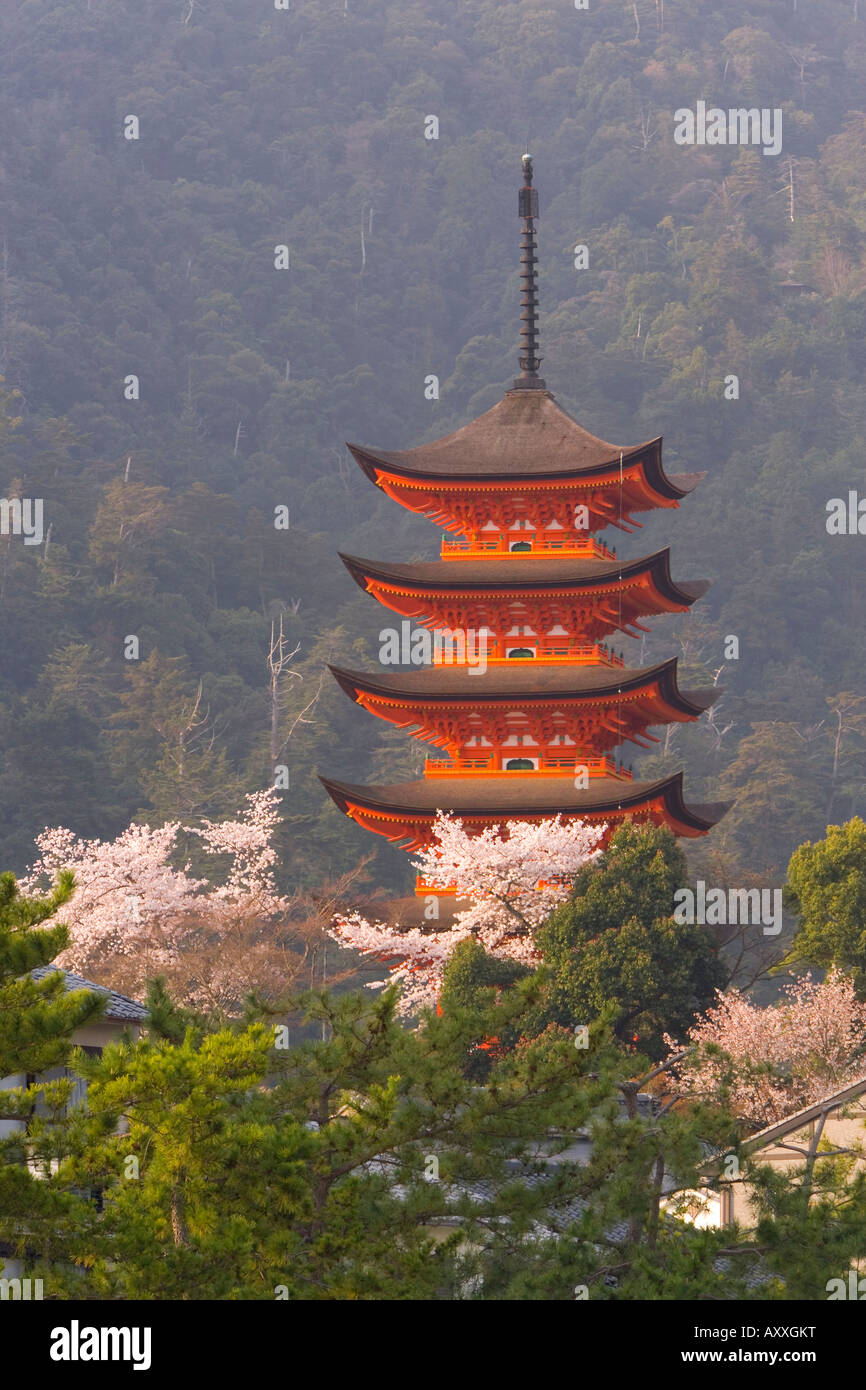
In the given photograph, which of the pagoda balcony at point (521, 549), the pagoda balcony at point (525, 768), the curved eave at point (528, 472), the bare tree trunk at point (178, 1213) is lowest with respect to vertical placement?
the bare tree trunk at point (178, 1213)

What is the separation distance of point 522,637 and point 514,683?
1871 millimetres

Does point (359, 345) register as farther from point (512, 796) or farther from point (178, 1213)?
point (178, 1213)

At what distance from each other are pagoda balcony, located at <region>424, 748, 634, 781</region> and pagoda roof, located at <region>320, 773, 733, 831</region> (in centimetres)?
14

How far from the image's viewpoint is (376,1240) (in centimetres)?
2084

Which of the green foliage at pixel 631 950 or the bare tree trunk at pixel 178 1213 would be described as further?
the green foliage at pixel 631 950

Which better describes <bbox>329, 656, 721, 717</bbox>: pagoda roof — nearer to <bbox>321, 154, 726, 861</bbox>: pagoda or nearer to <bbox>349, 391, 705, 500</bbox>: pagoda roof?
<bbox>321, 154, 726, 861</bbox>: pagoda

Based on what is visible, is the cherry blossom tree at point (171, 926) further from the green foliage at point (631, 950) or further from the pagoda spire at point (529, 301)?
the pagoda spire at point (529, 301)

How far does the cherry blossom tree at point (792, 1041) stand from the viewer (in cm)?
3500

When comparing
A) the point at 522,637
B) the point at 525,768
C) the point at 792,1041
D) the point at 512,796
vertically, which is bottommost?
the point at 792,1041

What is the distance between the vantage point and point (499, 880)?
41.6 m

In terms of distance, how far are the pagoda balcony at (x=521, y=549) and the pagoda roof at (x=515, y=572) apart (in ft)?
0.54

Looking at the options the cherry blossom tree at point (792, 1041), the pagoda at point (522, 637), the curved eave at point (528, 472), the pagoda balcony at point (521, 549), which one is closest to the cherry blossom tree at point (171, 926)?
the pagoda at point (522, 637)

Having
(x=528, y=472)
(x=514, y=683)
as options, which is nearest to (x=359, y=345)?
(x=528, y=472)

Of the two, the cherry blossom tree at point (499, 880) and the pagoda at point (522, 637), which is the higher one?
the pagoda at point (522, 637)
